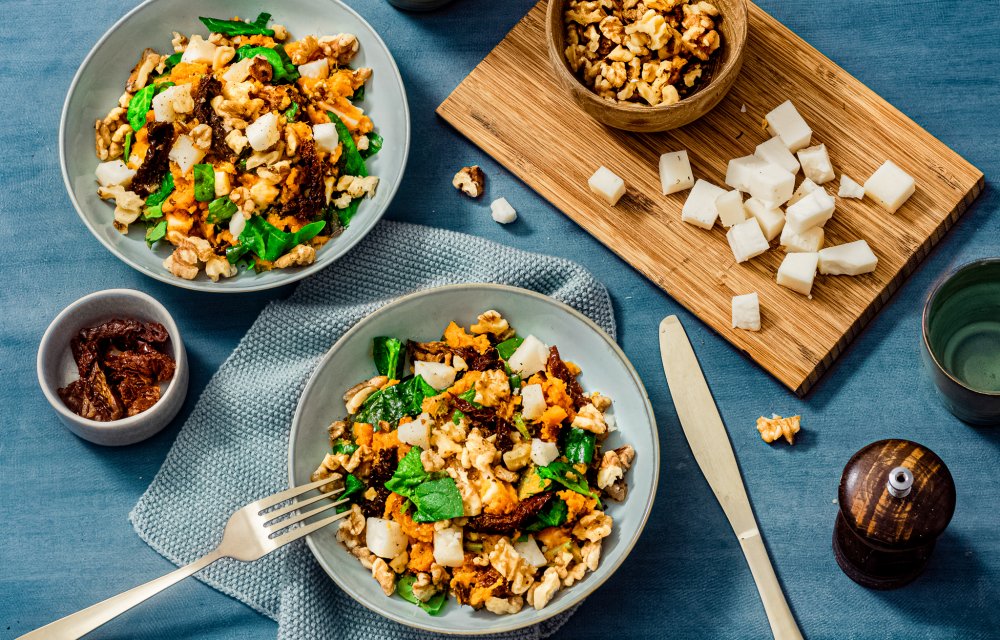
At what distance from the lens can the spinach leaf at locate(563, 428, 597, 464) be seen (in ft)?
6.47

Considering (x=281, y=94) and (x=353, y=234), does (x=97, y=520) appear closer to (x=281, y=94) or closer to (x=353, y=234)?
(x=353, y=234)

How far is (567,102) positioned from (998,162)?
92 cm

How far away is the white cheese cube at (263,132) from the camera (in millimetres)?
2068

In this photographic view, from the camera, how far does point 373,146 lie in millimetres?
2207

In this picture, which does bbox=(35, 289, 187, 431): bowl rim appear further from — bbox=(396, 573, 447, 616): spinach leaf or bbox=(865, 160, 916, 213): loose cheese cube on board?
bbox=(865, 160, 916, 213): loose cheese cube on board

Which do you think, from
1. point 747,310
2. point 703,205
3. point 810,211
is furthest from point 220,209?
point 810,211

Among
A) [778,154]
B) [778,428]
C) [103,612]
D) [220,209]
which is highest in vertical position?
[778,154]

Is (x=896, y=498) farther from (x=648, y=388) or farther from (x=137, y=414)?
(x=137, y=414)

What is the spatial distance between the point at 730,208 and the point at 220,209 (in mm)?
1032

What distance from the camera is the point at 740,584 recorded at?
2105 mm

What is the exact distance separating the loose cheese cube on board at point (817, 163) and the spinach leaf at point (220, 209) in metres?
1.17

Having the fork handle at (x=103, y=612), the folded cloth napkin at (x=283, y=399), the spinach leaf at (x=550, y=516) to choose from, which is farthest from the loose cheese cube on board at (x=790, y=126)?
the fork handle at (x=103, y=612)

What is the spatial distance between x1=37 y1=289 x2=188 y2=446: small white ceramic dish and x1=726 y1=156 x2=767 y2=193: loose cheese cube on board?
3.85 ft

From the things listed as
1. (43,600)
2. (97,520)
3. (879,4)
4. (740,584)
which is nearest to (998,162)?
(879,4)
